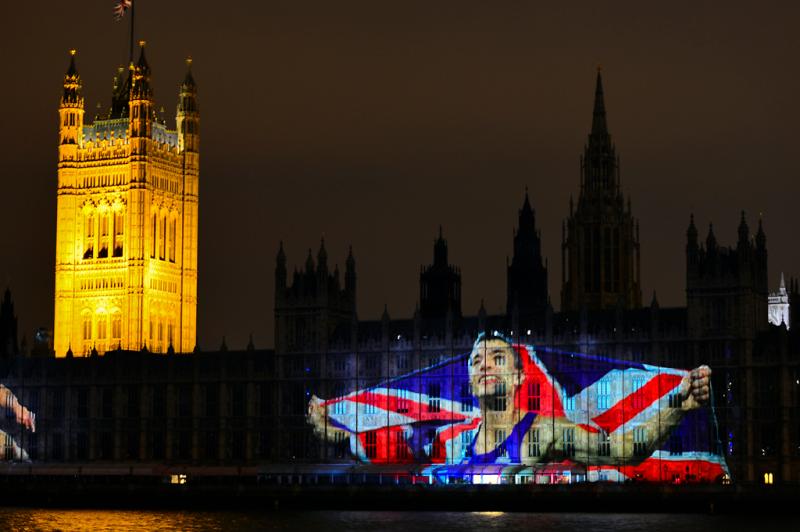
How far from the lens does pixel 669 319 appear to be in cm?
14425

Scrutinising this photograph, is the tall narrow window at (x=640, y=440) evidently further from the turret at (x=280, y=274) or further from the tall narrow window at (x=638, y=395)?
the turret at (x=280, y=274)

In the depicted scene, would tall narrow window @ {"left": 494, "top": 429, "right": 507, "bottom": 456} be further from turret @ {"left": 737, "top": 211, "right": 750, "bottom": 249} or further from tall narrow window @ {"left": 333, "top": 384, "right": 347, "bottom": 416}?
turret @ {"left": 737, "top": 211, "right": 750, "bottom": 249}

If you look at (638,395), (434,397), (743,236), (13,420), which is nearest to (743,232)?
(743,236)

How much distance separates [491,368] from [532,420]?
17.6 feet

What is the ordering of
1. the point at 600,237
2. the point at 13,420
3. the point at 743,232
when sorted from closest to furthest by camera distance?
1. the point at 743,232
2. the point at 13,420
3. the point at 600,237

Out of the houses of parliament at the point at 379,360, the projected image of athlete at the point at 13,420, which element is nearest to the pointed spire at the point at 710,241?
the houses of parliament at the point at 379,360

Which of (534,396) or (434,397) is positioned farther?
(434,397)

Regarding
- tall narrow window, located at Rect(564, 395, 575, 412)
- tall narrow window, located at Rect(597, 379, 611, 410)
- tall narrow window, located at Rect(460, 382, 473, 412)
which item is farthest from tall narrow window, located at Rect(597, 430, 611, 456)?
tall narrow window, located at Rect(460, 382, 473, 412)

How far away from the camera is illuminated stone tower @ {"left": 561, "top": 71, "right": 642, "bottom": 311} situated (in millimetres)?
187625

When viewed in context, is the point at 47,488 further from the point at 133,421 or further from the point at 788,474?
the point at 788,474

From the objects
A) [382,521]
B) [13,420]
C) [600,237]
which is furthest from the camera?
Answer: [600,237]

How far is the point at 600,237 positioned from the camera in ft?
625

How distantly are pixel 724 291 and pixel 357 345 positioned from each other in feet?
101

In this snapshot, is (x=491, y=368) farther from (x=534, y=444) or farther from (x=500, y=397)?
(x=534, y=444)
